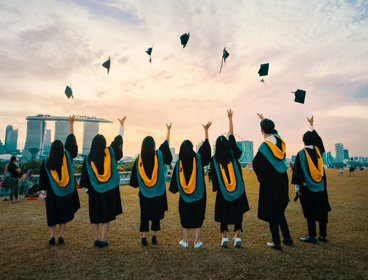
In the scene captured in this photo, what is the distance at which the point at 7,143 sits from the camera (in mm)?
193750

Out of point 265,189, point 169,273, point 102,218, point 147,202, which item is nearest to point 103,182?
point 102,218

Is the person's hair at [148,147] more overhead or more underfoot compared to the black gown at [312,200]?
more overhead

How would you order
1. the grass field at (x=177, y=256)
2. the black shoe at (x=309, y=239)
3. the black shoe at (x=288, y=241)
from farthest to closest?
the black shoe at (x=309, y=239) → the black shoe at (x=288, y=241) → the grass field at (x=177, y=256)

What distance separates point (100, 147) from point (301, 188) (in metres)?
4.32

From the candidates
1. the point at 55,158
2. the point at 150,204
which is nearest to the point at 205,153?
the point at 150,204

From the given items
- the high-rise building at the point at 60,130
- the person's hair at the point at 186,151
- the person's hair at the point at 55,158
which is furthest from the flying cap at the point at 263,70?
the high-rise building at the point at 60,130

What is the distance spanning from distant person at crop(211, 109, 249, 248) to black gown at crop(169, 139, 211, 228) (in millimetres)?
253

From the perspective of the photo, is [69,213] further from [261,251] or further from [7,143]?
[7,143]

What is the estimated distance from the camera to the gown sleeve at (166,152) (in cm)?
486

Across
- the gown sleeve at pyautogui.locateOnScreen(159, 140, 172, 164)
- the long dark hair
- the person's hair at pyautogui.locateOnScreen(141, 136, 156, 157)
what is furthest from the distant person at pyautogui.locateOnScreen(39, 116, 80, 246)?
the gown sleeve at pyautogui.locateOnScreen(159, 140, 172, 164)

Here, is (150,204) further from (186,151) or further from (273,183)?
(273,183)

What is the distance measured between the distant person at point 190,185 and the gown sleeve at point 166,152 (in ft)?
1.03

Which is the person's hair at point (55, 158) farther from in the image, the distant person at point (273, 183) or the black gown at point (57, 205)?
the distant person at point (273, 183)

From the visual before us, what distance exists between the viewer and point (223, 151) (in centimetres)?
446
